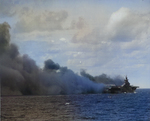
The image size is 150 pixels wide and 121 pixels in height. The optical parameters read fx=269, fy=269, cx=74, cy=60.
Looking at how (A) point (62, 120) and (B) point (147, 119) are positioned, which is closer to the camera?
(A) point (62, 120)

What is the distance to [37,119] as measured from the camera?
88938 mm

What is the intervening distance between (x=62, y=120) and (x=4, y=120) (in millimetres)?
18820

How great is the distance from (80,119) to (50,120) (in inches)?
403

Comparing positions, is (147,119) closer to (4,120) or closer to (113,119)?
(113,119)

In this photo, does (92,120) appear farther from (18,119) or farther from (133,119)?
(18,119)

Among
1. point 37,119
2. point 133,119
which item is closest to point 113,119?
point 133,119

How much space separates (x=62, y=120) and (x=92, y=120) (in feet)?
32.2

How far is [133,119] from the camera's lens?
299 feet

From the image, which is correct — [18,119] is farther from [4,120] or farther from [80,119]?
[80,119]

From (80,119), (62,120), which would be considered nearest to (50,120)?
(62,120)

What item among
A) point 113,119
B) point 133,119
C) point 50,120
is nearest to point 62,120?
point 50,120

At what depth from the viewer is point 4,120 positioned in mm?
86875

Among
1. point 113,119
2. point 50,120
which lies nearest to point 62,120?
point 50,120

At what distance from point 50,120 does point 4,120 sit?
587 inches
